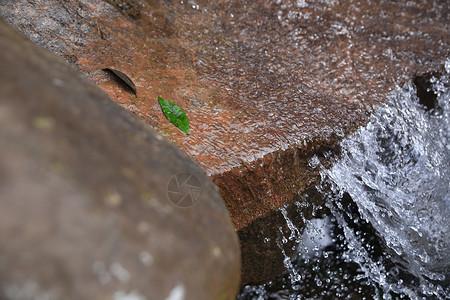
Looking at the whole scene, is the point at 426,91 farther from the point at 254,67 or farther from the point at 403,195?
the point at 254,67

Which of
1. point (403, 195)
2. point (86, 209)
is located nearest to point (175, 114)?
point (86, 209)

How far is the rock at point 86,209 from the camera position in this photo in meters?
0.54

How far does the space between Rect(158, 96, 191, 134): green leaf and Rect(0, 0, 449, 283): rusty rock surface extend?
0.03 meters

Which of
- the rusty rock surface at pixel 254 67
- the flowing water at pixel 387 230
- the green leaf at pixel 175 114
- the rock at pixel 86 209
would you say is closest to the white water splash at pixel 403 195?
the flowing water at pixel 387 230

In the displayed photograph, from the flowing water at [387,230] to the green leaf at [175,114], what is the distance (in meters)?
0.68

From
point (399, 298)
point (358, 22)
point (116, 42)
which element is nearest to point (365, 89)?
point (358, 22)

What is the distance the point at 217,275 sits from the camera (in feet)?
2.18

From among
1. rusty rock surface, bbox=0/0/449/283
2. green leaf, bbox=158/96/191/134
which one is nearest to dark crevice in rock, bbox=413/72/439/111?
rusty rock surface, bbox=0/0/449/283

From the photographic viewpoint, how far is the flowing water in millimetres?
1781

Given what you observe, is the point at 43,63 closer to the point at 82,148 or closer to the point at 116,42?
the point at 82,148

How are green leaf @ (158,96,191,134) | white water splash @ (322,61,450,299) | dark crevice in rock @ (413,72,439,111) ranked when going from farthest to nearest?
dark crevice in rock @ (413,72,439,111) → white water splash @ (322,61,450,299) → green leaf @ (158,96,191,134)

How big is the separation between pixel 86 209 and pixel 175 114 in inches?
35.9

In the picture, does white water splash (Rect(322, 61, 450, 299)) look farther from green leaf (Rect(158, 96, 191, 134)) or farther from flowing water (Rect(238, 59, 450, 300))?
green leaf (Rect(158, 96, 191, 134))

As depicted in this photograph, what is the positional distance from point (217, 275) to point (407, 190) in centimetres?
144
